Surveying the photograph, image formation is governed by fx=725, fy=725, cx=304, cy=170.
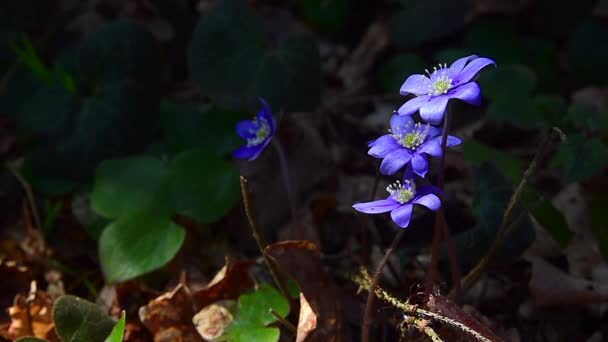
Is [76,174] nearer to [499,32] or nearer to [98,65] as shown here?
[98,65]

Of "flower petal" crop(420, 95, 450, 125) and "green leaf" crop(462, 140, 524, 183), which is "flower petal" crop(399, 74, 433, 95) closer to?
"flower petal" crop(420, 95, 450, 125)

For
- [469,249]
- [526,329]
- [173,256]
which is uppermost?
[469,249]

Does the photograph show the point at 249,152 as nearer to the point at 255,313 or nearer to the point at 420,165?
the point at 255,313

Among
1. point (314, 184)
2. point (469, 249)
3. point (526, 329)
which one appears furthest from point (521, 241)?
point (314, 184)

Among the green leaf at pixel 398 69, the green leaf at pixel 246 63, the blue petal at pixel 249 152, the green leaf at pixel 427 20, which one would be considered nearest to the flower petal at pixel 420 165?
the blue petal at pixel 249 152

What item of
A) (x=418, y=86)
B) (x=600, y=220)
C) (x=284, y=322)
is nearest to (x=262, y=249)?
(x=284, y=322)

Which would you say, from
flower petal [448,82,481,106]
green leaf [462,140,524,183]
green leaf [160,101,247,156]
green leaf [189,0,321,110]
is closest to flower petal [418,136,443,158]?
flower petal [448,82,481,106]
